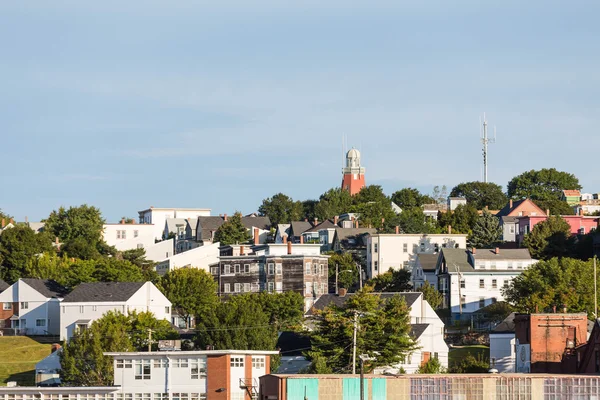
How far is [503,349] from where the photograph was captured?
111 m

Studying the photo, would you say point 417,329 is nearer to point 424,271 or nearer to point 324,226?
point 424,271

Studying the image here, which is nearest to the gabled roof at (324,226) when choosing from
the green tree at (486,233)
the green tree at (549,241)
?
the green tree at (486,233)

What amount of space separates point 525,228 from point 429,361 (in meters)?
77.6

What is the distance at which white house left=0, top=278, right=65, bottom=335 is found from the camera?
141125 mm

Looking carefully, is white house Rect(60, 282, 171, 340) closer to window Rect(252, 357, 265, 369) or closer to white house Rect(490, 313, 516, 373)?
white house Rect(490, 313, 516, 373)

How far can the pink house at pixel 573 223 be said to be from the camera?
590 ft

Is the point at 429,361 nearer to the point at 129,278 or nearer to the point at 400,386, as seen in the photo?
the point at 400,386

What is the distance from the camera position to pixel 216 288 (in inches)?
5861

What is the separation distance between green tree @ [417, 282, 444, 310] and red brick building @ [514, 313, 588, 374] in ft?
132

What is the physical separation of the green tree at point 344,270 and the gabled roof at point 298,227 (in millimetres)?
26062

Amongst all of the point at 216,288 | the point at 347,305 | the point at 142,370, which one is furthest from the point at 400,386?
the point at 216,288

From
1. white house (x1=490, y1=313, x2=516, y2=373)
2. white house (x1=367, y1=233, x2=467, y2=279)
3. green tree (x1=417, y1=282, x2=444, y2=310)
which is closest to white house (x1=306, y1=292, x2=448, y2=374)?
white house (x1=490, y1=313, x2=516, y2=373)

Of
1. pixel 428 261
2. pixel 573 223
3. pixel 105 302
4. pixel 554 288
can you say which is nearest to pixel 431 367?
pixel 554 288

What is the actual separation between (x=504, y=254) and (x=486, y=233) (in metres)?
22.0
